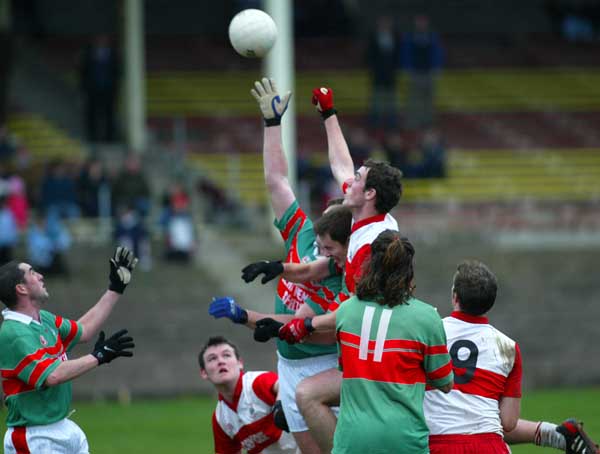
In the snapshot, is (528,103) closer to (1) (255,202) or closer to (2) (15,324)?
(1) (255,202)

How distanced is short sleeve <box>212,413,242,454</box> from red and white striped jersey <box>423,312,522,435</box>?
208 centimetres

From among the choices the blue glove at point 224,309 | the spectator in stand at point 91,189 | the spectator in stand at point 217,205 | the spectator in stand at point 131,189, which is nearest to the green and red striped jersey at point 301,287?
the blue glove at point 224,309

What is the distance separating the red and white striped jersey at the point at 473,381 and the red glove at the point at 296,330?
2.64 ft

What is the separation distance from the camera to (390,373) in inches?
256

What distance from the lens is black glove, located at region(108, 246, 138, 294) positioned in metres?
8.09

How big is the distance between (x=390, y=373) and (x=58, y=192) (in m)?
13.7

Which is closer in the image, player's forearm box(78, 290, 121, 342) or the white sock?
the white sock

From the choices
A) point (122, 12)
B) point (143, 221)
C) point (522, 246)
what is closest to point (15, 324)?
point (143, 221)

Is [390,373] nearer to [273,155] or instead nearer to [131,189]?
[273,155]

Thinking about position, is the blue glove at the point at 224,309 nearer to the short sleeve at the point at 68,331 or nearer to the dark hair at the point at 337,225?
the dark hair at the point at 337,225

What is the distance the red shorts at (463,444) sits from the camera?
7102mm

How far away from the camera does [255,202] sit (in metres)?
22.1

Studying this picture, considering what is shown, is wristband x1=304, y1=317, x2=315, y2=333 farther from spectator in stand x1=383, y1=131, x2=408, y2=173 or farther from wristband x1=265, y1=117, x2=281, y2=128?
spectator in stand x1=383, y1=131, x2=408, y2=173

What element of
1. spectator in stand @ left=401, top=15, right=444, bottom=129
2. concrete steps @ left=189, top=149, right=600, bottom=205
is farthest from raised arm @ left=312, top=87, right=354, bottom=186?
spectator in stand @ left=401, top=15, right=444, bottom=129
